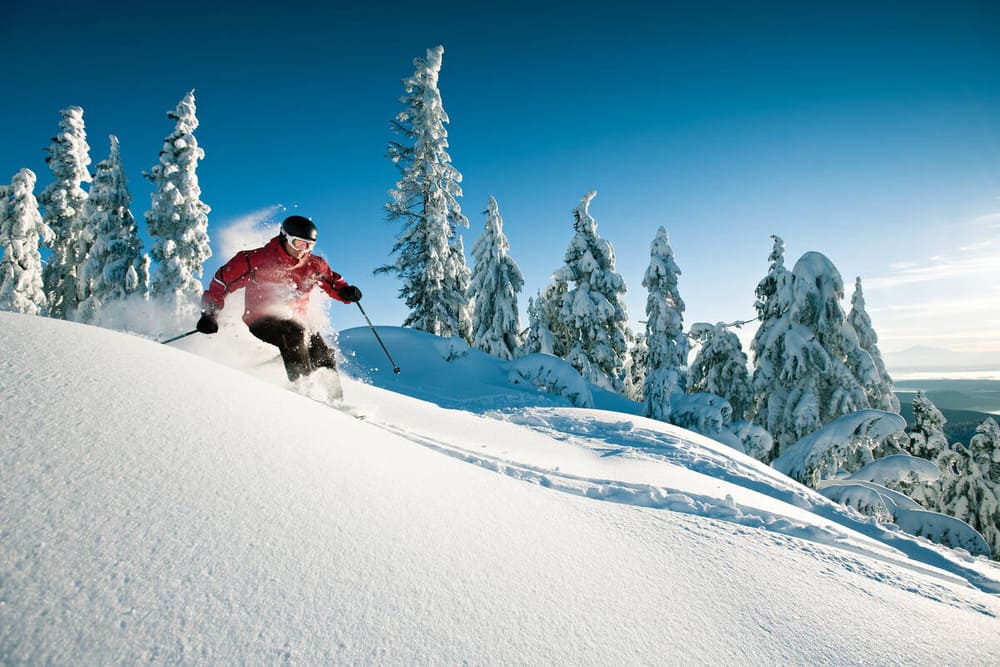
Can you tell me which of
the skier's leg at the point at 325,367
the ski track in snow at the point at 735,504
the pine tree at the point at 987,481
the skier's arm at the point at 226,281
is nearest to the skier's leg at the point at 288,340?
the skier's leg at the point at 325,367

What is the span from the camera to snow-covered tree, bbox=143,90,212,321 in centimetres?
1716

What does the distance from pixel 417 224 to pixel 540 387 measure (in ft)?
38.9

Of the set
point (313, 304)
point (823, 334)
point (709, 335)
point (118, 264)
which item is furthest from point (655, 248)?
point (118, 264)

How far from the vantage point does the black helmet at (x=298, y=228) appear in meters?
5.27

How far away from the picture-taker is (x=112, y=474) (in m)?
1.64

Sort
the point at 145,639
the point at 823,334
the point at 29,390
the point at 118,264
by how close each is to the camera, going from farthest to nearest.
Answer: the point at 118,264 < the point at 823,334 < the point at 29,390 < the point at 145,639

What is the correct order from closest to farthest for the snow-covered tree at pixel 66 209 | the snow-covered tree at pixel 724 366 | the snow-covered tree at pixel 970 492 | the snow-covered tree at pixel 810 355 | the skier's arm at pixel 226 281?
the skier's arm at pixel 226 281
the snow-covered tree at pixel 810 355
the snow-covered tree at pixel 970 492
the snow-covered tree at pixel 724 366
the snow-covered tree at pixel 66 209

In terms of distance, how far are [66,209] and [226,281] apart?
26.7 metres

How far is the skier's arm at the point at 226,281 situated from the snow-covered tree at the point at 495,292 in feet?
57.4

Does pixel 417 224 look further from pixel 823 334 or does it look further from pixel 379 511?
pixel 379 511

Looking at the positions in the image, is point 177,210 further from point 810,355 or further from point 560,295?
point 810,355

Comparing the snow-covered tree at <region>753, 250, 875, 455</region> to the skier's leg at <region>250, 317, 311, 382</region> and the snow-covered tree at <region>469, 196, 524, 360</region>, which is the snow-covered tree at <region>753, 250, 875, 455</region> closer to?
the snow-covered tree at <region>469, 196, 524, 360</region>

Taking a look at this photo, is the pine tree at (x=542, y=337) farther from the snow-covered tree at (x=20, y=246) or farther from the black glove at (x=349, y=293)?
the snow-covered tree at (x=20, y=246)

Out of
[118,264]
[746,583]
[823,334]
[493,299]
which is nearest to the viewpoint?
[746,583]
